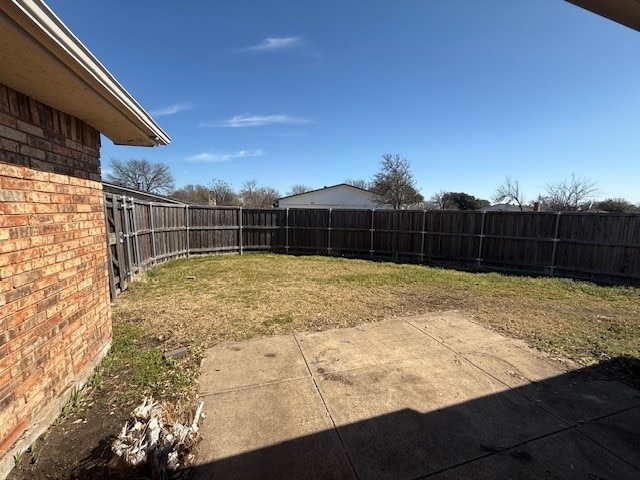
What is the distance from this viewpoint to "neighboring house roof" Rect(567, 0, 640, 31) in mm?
1775

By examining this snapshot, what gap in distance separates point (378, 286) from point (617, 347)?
424cm

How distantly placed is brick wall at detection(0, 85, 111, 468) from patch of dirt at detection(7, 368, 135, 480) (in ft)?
0.45

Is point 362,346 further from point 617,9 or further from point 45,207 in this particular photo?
point 617,9

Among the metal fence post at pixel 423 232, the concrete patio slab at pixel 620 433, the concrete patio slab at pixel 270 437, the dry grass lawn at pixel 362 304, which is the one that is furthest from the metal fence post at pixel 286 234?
the concrete patio slab at pixel 620 433

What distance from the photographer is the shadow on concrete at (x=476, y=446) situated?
2.08m

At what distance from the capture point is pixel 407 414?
267 cm

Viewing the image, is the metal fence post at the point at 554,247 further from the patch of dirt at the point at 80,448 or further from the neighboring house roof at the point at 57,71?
the patch of dirt at the point at 80,448

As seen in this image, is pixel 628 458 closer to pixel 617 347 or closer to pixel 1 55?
pixel 617 347

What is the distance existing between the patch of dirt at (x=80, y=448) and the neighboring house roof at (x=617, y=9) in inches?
160

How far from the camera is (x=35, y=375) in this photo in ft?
7.52

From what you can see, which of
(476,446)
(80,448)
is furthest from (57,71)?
(476,446)

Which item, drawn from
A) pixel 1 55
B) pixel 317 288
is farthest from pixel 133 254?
pixel 1 55

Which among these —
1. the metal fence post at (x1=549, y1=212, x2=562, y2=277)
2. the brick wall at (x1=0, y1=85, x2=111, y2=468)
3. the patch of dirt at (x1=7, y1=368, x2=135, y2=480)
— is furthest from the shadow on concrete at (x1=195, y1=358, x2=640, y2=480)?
the metal fence post at (x1=549, y1=212, x2=562, y2=277)

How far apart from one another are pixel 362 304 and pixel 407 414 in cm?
326
